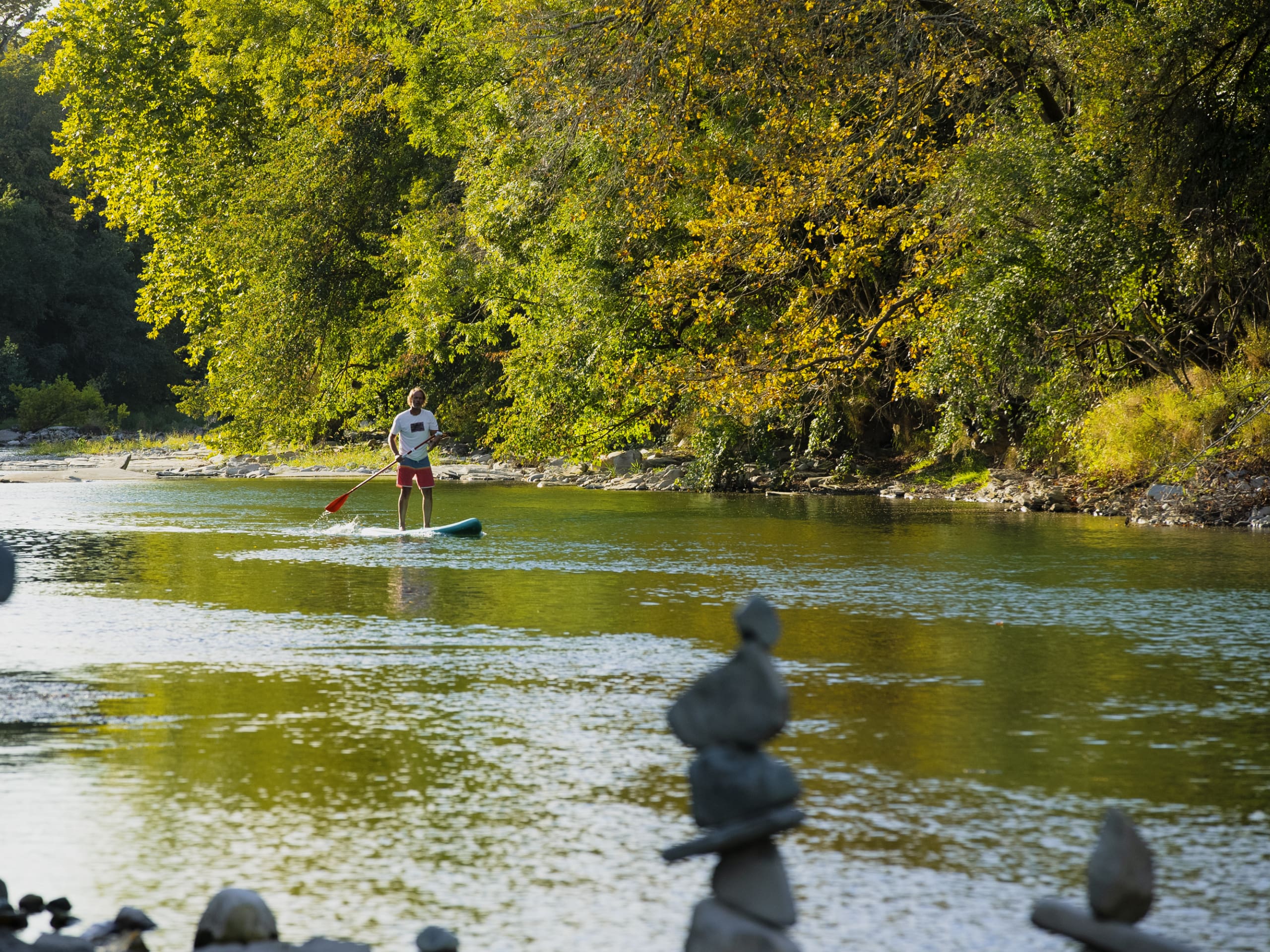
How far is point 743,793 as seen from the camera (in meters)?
3.57

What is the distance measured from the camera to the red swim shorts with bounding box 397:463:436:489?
2017 cm

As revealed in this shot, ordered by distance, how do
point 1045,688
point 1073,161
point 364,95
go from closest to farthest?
1. point 1045,688
2. point 1073,161
3. point 364,95

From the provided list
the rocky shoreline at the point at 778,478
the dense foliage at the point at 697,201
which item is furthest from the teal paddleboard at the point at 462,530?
the rocky shoreline at the point at 778,478

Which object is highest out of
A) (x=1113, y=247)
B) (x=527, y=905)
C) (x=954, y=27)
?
(x=954, y=27)

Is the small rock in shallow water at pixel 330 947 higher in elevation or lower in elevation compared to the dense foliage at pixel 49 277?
lower

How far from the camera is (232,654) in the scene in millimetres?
9750

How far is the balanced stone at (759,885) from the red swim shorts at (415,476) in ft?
54.8

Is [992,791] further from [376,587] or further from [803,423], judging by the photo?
[803,423]

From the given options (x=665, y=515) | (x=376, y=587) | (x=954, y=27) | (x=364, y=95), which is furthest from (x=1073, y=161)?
(x=364, y=95)

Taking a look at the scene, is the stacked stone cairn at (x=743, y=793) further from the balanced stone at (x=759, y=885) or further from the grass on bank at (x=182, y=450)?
the grass on bank at (x=182, y=450)

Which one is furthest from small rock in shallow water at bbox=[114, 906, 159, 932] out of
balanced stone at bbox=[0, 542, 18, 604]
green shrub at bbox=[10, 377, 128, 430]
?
green shrub at bbox=[10, 377, 128, 430]

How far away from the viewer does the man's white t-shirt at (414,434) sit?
20.2 meters

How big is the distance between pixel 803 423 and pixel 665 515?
30.2 ft

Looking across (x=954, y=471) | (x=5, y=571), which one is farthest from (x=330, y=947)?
(x=954, y=471)
